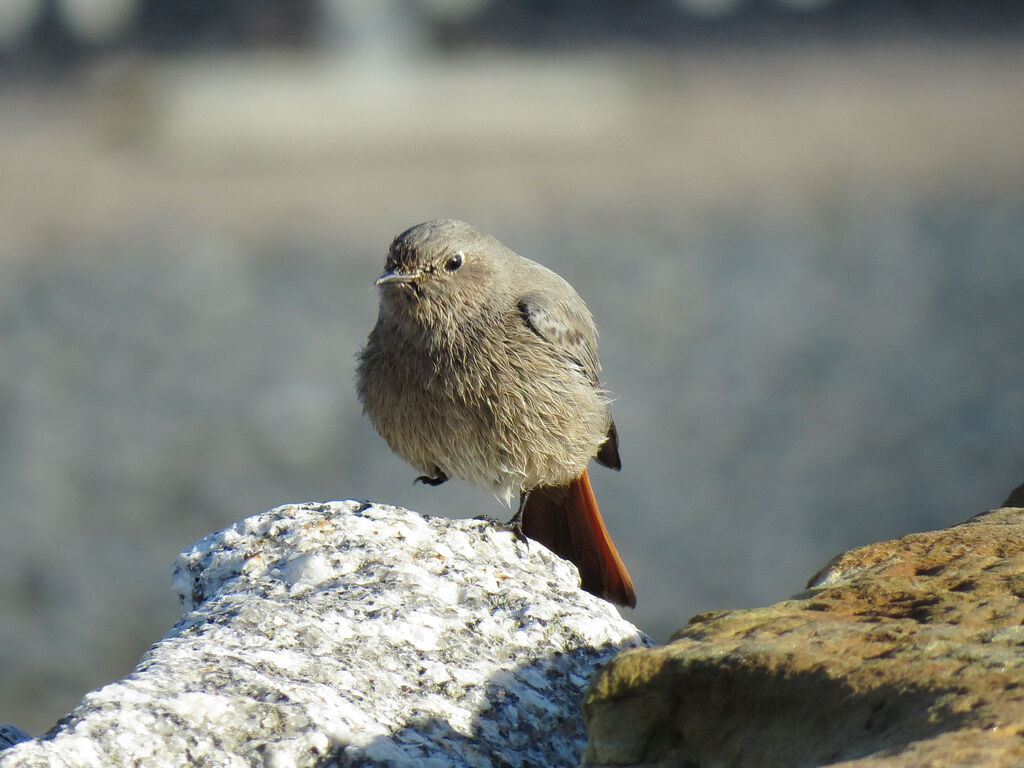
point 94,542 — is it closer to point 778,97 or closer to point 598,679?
point 598,679

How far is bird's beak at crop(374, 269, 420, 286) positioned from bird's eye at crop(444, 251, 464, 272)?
0.35 ft

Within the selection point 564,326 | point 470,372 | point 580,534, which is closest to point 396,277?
point 470,372

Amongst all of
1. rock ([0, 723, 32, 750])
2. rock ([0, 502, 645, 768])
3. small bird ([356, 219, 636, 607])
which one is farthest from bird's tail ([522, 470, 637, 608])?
rock ([0, 723, 32, 750])

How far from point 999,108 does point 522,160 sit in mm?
6817

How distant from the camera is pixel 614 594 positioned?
4.41 meters

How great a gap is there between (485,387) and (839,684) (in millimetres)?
2316

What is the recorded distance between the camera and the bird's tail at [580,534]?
443 centimetres

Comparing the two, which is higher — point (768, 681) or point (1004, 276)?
point (1004, 276)

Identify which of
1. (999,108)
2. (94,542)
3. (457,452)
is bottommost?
(457,452)

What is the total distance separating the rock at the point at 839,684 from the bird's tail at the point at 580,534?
180cm

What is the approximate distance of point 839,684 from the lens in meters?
2.13

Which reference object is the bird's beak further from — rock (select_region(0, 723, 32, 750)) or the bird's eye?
rock (select_region(0, 723, 32, 750))

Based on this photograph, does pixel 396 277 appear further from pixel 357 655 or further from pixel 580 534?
pixel 357 655

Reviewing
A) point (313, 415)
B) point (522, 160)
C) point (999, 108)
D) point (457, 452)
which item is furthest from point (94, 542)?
point (999, 108)
